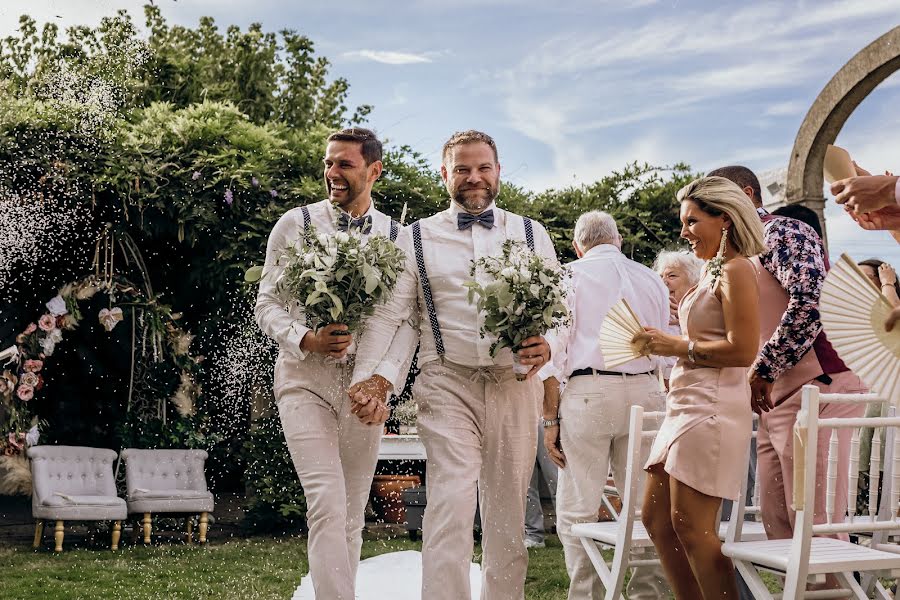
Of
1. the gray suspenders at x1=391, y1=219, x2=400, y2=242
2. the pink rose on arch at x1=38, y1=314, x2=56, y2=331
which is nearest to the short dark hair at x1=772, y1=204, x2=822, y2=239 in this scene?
the gray suspenders at x1=391, y1=219, x2=400, y2=242

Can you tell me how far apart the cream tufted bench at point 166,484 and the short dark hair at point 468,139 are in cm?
644

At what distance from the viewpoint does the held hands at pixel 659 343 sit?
3.74 m

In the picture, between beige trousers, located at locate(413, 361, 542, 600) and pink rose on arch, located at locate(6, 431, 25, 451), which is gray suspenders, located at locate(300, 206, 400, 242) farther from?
pink rose on arch, located at locate(6, 431, 25, 451)

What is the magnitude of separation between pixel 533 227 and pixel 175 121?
6.70 m

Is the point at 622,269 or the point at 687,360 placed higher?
the point at 622,269

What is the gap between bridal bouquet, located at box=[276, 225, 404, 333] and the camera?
402 centimetres

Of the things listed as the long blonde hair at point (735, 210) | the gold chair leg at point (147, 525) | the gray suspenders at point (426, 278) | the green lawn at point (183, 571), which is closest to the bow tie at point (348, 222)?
the gray suspenders at point (426, 278)

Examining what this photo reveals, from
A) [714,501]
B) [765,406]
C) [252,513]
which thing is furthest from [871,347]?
[252,513]

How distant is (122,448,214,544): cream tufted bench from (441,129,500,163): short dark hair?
6.44 m

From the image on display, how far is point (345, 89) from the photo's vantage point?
2416cm

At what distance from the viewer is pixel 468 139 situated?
4.09 metres

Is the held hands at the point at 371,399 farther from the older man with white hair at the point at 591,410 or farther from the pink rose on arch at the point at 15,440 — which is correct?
the pink rose on arch at the point at 15,440

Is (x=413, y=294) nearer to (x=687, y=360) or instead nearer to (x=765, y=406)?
(x=687, y=360)

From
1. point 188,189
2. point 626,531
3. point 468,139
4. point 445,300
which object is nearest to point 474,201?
point 468,139
